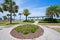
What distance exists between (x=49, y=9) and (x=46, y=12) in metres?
2.37

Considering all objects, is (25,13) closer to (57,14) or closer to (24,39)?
(57,14)

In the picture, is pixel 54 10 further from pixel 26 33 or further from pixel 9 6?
pixel 26 33

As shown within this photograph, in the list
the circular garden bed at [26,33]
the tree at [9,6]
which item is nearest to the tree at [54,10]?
the tree at [9,6]

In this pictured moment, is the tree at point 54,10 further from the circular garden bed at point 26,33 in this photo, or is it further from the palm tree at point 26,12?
the circular garden bed at point 26,33

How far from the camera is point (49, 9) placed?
6412cm

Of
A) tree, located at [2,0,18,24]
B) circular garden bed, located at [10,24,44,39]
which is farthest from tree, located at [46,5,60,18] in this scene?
circular garden bed, located at [10,24,44,39]

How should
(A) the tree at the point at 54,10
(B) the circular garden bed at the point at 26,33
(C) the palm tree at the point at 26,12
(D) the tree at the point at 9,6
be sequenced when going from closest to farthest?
1. (B) the circular garden bed at the point at 26,33
2. (D) the tree at the point at 9,6
3. (A) the tree at the point at 54,10
4. (C) the palm tree at the point at 26,12

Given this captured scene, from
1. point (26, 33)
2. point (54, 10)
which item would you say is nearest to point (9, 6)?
point (54, 10)

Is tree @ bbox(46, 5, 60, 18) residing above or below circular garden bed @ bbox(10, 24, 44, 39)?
above

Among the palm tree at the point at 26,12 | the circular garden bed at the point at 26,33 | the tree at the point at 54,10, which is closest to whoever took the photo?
the circular garden bed at the point at 26,33

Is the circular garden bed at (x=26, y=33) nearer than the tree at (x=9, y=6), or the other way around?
the circular garden bed at (x=26, y=33)

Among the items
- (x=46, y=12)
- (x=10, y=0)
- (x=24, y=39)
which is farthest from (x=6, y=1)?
(x=24, y=39)

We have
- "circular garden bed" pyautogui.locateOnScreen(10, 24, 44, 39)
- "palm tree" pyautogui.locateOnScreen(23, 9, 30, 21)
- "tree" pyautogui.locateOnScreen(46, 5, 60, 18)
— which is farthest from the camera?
"palm tree" pyautogui.locateOnScreen(23, 9, 30, 21)

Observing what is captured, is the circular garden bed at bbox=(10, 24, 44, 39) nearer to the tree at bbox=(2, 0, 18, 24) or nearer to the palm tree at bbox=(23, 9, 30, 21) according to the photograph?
the tree at bbox=(2, 0, 18, 24)
